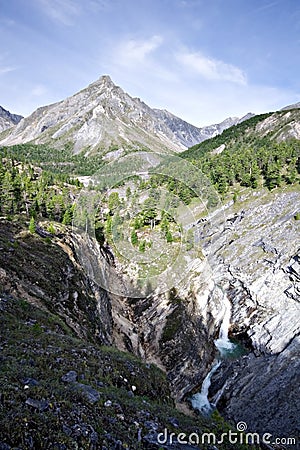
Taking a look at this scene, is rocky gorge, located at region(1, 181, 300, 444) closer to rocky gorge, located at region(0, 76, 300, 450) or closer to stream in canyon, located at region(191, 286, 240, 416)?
rocky gorge, located at region(0, 76, 300, 450)

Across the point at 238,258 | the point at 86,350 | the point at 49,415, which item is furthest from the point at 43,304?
the point at 238,258

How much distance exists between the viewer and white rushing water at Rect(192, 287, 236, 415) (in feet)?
120

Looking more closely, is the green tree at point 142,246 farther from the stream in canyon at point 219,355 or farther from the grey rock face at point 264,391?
the grey rock face at point 264,391

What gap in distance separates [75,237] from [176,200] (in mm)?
20027

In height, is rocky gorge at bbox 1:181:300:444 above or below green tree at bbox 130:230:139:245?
below

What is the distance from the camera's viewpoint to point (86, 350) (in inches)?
618

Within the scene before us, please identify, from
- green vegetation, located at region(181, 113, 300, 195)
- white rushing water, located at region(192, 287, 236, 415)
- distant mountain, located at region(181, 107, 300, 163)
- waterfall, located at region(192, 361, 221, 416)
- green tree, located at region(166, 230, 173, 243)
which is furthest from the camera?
distant mountain, located at region(181, 107, 300, 163)

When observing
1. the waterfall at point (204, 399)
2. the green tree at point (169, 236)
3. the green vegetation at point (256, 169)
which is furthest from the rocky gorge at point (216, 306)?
the green tree at point (169, 236)

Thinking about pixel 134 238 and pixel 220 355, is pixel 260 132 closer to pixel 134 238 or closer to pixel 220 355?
pixel 220 355

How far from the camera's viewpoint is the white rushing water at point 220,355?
36531 millimetres

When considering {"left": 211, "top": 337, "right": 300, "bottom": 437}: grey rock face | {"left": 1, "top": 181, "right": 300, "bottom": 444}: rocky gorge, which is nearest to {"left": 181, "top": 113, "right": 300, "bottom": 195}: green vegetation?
{"left": 1, "top": 181, "right": 300, "bottom": 444}: rocky gorge

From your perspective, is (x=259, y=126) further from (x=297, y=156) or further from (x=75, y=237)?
(x=75, y=237)

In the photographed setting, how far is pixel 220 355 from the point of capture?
43.8 meters

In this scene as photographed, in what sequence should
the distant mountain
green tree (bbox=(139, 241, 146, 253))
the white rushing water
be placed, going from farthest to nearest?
1. the distant mountain
2. the white rushing water
3. green tree (bbox=(139, 241, 146, 253))
